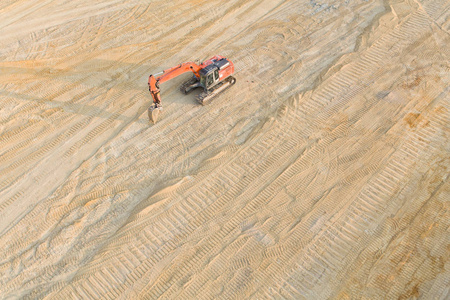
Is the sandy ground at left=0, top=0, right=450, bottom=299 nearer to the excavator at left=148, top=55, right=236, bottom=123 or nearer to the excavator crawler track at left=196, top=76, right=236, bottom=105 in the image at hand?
the excavator crawler track at left=196, top=76, right=236, bottom=105

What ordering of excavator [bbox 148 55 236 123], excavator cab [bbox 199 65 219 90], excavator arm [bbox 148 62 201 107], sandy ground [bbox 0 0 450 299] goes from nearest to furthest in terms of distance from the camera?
sandy ground [bbox 0 0 450 299] → excavator arm [bbox 148 62 201 107] → excavator [bbox 148 55 236 123] → excavator cab [bbox 199 65 219 90]

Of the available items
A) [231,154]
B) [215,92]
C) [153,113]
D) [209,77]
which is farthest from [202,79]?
[231,154]

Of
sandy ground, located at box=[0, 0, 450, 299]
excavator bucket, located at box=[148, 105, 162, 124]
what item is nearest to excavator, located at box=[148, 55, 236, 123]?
excavator bucket, located at box=[148, 105, 162, 124]

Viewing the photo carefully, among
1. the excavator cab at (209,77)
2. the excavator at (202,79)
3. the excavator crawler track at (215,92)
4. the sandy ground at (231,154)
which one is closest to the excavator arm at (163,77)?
the excavator at (202,79)

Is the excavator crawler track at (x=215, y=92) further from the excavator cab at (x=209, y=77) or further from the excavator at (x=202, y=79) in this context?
the excavator cab at (x=209, y=77)

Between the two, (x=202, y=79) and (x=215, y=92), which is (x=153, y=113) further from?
(x=215, y=92)

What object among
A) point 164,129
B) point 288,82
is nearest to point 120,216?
point 164,129
